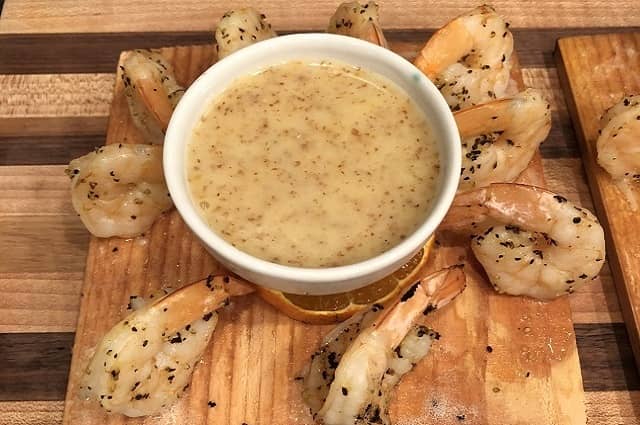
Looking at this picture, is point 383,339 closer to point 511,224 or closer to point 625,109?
point 511,224

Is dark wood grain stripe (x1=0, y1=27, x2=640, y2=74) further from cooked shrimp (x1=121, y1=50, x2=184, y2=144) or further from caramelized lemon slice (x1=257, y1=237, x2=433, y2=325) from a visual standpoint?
caramelized lemon slice (x1=257, y1=237, x2=433, y2=325)

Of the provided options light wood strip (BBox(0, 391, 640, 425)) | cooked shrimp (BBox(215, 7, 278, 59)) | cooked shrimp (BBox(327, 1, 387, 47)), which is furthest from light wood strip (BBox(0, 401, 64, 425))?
cooked shrimp (BBox(327, 1, 387, 47))

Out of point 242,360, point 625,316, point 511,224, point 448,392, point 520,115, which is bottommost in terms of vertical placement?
point 625,316

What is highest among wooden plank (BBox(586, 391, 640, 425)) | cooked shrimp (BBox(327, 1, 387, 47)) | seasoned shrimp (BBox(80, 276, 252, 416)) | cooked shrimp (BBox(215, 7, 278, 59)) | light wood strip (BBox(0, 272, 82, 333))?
cooked shrimp (BBox(215, 7, 278, 59))

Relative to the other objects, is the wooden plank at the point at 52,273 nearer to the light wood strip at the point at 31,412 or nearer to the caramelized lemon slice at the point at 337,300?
the light wood strip at the point at 31,412

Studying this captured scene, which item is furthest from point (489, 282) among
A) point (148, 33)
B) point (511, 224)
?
point (148, 33)
